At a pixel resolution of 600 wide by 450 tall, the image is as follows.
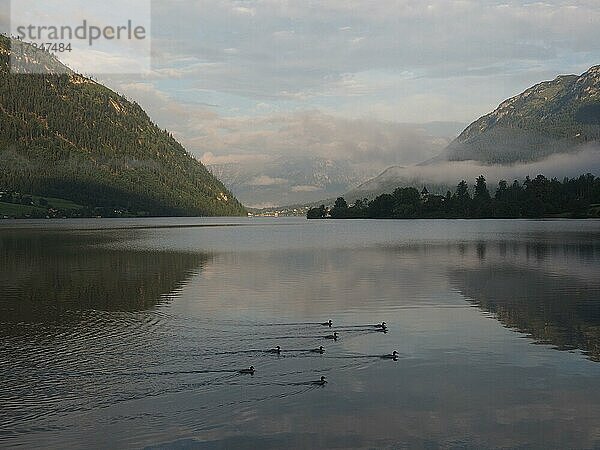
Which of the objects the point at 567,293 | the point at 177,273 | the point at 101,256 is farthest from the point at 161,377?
the point at 101,256

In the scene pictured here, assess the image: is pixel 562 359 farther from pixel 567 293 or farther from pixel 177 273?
pixel 177 273

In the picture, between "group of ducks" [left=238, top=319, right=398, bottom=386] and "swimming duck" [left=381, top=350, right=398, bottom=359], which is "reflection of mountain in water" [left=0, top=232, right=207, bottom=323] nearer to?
"group of ducks" [left=238, top=319, right=398, bottom=386]

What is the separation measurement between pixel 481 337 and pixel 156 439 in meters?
22.7

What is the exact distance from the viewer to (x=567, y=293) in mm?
56312

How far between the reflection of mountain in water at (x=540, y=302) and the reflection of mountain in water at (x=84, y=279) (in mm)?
27327

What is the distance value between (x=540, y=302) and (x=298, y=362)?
26.9 metres

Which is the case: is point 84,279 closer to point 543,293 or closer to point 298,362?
point 298,362

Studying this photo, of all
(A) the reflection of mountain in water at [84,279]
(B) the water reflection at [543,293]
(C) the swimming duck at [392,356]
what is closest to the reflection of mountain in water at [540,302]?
(B) the water reflection at [543,293]

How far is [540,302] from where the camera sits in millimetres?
51625

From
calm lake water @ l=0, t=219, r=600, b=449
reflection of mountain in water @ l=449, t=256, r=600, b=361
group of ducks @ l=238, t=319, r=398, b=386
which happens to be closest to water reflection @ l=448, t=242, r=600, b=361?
reflection of mountain in water @ l=449, t=256, r=600, b=361

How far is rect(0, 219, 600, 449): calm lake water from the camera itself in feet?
74.8

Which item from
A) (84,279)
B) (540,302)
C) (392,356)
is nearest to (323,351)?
(392,356)

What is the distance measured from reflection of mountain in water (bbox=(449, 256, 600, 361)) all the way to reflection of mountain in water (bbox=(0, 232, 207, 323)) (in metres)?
27.3

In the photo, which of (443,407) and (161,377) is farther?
(161,377)
